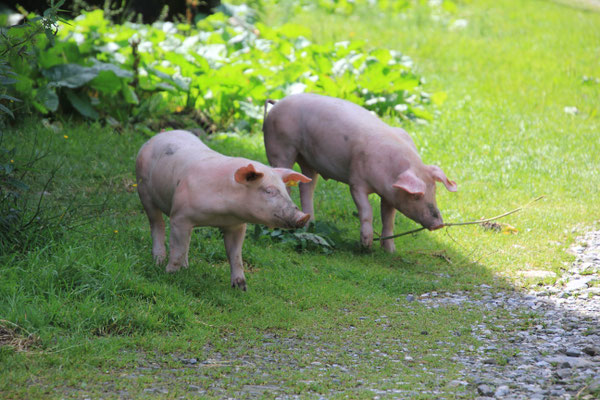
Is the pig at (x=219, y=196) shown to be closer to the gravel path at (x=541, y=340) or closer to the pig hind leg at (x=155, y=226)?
the pig hind leg at (x=155, y=226)

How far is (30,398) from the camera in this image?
3.30 m

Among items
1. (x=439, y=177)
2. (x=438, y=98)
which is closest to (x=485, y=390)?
(x=439, y=177)

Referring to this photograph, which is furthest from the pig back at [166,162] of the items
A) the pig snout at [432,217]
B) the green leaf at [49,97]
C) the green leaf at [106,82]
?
the green leaf at [106,82]

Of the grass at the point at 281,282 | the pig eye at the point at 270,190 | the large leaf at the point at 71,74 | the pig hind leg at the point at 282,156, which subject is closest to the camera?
the grass at the point at 281,282

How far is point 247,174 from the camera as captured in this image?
447cm

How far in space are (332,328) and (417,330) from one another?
1.78ft

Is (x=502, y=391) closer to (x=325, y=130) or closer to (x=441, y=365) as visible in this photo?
(x=441, y=365)

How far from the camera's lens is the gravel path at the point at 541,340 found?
361 centimetres

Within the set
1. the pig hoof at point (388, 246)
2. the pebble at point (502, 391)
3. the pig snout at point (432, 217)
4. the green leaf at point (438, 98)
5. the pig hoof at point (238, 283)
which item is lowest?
the pig hoof at point (388, 246)

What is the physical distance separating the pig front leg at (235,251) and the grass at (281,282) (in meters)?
0.08

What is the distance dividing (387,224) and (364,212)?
368 millimetres

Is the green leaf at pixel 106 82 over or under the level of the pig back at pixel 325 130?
under

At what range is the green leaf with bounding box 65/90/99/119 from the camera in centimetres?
847

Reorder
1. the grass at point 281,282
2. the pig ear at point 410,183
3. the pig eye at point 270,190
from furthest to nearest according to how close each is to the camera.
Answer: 1. the pig ear at point 410,183
2. the pig eye at point 270,190
3. the grass at point 281,282
